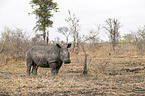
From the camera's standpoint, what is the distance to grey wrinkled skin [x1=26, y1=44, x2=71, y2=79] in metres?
9.03

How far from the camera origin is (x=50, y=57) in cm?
928

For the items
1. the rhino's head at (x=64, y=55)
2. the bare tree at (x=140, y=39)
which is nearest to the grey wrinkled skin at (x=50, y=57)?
the rhino's head at (x=64, y=55)

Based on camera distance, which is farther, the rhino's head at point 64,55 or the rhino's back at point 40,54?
the rhino's back at point 40,54

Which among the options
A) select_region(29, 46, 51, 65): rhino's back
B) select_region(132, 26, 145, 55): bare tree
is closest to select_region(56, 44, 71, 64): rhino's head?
select_region(29, 46, 51, 65): rhino's back

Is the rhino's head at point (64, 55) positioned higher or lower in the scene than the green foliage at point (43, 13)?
lower

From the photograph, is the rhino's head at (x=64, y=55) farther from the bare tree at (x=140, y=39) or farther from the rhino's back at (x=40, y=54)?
the bare tree at (x=140, y=39)

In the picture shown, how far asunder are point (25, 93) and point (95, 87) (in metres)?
2.45

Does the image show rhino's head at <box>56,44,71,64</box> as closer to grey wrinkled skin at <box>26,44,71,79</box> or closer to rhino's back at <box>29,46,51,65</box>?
grey wrinkled skin at <box>26,44,71,79</box>

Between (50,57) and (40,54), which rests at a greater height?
(40,54)

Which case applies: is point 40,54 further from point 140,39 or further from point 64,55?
point 140,39

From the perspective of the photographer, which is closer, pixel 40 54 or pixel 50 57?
pixel 50 57

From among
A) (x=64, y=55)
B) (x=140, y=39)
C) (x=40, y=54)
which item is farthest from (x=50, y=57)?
(x=140, y=39)

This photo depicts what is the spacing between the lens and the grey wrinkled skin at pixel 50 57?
9.03 meters

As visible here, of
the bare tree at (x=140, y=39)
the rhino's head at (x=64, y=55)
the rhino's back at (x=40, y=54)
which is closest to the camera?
the rhino's head at (x=64, y=55)
